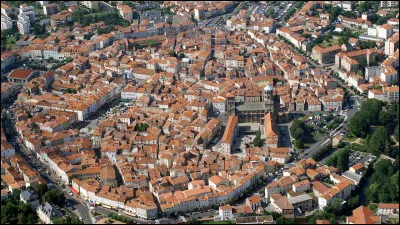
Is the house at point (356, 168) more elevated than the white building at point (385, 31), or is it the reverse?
the white building at point (385, 31)

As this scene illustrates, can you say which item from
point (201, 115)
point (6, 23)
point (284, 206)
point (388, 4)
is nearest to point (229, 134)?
point (201, 115)

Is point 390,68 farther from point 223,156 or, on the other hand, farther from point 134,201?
point 134,201

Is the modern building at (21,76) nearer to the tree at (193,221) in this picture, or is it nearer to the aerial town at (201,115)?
the aerial town at (201,115)

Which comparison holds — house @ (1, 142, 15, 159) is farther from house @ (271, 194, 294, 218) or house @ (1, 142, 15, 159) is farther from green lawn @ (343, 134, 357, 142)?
green lawn @ (343, 134, 357, 142)

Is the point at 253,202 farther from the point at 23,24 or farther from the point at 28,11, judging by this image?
the point at 28,11

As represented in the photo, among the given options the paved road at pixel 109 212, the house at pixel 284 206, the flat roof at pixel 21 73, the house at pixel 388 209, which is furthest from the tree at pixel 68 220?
the flat roof at pixel 21 73

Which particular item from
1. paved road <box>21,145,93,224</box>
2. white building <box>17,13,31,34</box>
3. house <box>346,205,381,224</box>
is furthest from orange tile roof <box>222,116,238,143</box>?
white building <box>17,13,31,34</box>

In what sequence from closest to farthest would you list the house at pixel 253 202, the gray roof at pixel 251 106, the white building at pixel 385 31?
the house at pixel 253 202 < the gray roof at pixel 251 106 < the white building at pixel 385 31
